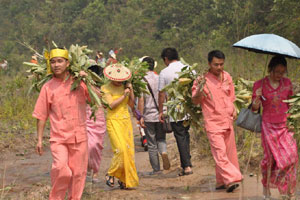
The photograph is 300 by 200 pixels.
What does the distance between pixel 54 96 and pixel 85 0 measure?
45758mm

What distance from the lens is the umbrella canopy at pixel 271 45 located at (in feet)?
20.4

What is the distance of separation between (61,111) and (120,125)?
69.2 inches

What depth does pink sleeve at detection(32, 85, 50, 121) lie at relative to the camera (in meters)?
5.97

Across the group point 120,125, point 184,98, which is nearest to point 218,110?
point 184,98

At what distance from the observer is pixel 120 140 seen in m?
7.61

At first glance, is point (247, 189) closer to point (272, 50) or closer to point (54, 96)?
point (272, 50)

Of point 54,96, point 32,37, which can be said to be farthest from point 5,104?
point 32,37

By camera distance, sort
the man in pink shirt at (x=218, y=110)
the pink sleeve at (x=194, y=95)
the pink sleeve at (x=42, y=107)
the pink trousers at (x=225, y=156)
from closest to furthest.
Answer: the pink sleeve at (x=42, y=107)
the pink trousers at (x=225, y=156)
the man in pink shirt at (x=218, y=110)
the pink sleeve at (x=194, y=95)

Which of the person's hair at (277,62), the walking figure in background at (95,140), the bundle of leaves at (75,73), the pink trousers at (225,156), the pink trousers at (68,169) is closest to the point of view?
the pink trousers at (68,169)

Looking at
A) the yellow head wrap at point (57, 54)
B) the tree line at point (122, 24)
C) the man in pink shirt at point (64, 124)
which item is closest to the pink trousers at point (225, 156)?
the man in pink shirt at point (64, 124)

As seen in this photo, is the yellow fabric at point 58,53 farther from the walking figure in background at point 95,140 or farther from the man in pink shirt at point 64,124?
the walking figure in background at point 95,140

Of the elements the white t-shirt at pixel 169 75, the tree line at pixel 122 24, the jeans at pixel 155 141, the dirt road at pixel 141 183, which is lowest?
the dirt road at pixel 141 183

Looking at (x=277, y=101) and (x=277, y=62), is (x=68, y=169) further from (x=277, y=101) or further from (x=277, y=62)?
(x=277, y=62)

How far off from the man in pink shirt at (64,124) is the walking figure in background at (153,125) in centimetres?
289
